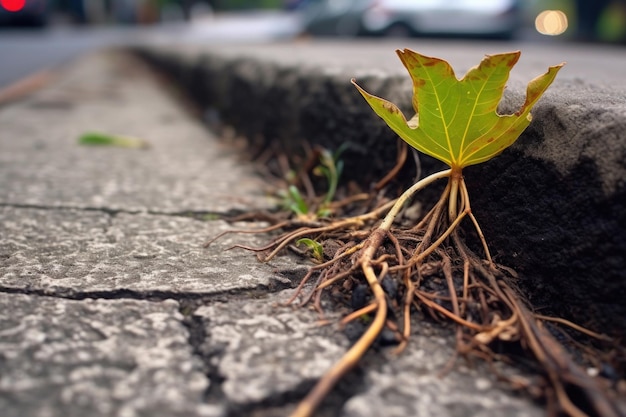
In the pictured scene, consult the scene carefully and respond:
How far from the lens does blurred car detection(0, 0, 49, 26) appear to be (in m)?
12.3

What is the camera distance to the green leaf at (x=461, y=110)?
0.83 m

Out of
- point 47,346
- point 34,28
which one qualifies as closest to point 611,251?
point 47,346

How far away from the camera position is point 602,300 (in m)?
0.77

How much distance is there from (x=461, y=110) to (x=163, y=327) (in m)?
0.51

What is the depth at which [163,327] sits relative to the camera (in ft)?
2.60

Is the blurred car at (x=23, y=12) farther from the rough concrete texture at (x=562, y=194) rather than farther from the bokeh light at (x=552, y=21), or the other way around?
the rough concrete texture at (x=562, y=194)

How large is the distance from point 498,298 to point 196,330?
1.31 ft

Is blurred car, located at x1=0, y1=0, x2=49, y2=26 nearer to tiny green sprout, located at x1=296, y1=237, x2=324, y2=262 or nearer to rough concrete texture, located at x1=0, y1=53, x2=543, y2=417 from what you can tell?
rough concrete texture, located at x1=0, y1=53, x2=543, y2=417

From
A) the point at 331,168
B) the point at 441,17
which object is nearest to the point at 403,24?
the point at 441,17

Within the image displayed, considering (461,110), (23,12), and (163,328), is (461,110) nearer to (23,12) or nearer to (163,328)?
(163,328)

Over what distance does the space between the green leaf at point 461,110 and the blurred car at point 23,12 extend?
1347 cm

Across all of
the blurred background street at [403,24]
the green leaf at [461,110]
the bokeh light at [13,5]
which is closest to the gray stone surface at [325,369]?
the green leaf at [461,110]

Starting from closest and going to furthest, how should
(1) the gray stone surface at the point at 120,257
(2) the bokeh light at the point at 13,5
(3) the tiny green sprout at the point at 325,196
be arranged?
(1) the gray stone surface at the point at 120,257, (3) the tiny green sprout at the point at 325,196, (2) the bokeh light at the point at 13,5

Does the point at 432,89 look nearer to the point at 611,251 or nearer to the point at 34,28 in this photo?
the point at 611,251
